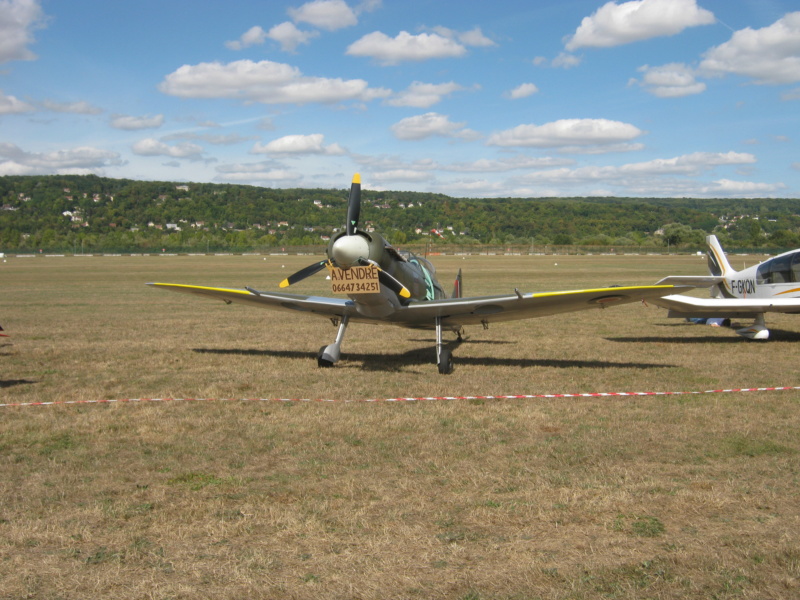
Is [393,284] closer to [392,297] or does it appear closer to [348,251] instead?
[392,297]

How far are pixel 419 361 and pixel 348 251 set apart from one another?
113 inches

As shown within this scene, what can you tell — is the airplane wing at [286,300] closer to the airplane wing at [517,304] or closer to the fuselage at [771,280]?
the airplane wing at [517,304]

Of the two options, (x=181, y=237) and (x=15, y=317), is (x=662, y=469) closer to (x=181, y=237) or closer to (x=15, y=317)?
(x=15, y=317)

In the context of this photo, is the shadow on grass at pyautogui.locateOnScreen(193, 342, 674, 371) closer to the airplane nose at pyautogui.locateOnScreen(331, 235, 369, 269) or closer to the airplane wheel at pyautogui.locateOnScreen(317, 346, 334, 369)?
the airplane wheel at pyautogui.locateOnScreen(317, 346, 334, 369)

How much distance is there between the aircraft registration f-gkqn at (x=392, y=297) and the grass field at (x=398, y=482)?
28.7 inches

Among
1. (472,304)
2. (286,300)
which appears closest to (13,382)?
(286,300)

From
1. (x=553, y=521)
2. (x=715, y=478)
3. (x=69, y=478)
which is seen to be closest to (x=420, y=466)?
(x=553, y=521)

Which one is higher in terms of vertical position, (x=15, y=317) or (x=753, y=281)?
(x=753, y=281)

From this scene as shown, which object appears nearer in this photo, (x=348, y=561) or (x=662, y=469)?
(x=348, y=561)

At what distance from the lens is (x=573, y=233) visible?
160875 millimetres

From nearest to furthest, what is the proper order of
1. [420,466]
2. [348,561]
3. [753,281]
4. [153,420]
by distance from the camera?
[348,561]
[420,466]
[153,420]
[753,281]

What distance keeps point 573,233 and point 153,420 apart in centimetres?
16031

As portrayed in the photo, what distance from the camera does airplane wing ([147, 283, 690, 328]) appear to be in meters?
9.79

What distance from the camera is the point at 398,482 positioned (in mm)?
5082
